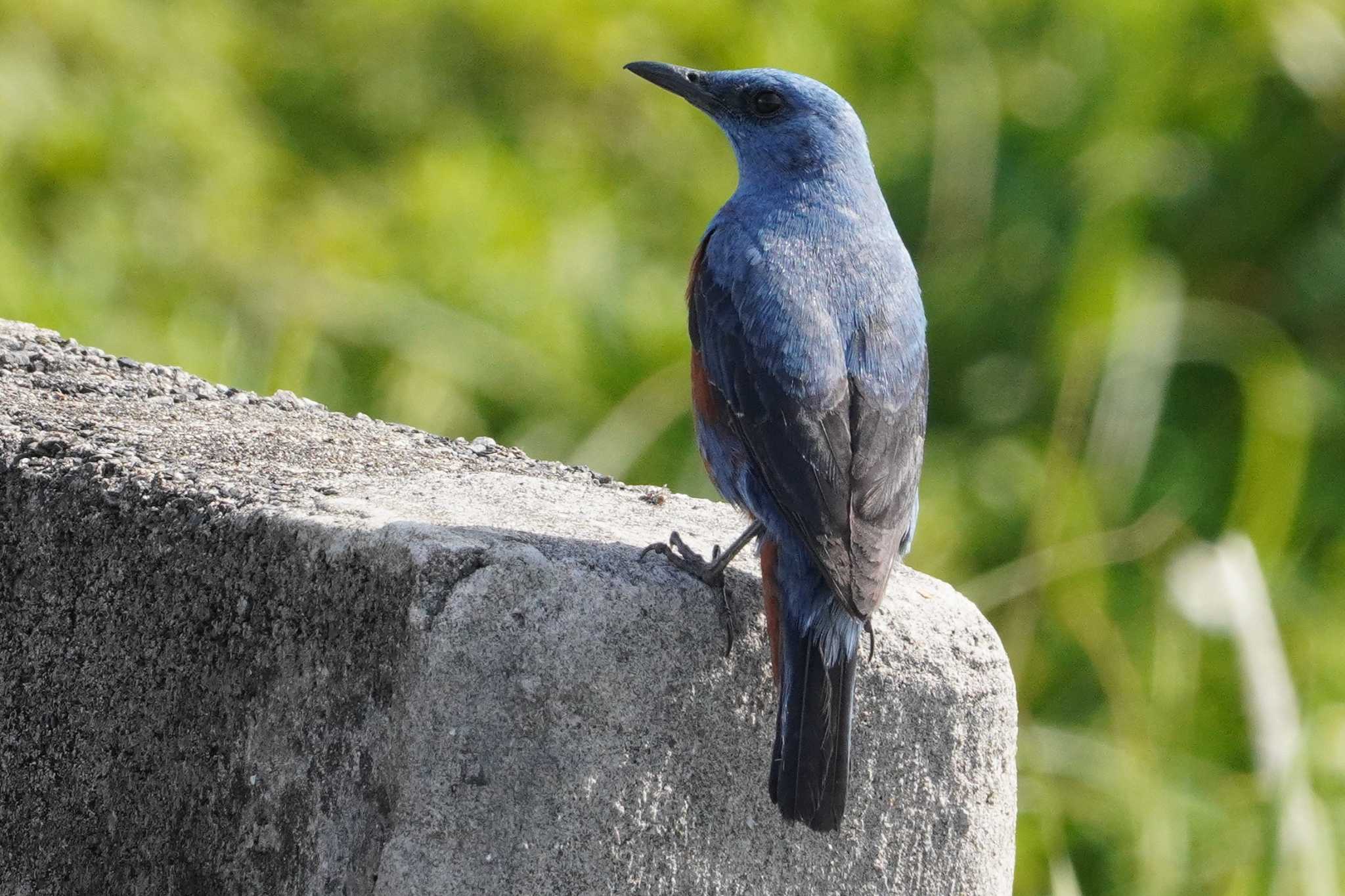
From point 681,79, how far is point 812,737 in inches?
64.6

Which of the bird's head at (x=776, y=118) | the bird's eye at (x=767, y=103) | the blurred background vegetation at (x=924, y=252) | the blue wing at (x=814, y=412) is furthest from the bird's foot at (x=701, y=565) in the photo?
the blurred background vegetation at (x=924, y=252)

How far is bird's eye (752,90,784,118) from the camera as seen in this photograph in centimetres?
292

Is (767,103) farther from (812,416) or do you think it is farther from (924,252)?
(924,252)

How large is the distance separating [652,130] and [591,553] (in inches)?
144

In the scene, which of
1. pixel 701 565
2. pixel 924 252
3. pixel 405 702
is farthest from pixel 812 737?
pixel 924 252

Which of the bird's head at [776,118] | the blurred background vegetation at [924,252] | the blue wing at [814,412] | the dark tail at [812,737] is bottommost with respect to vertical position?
the dark tail at [812,737]

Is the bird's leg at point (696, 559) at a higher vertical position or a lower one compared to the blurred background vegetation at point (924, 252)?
lower

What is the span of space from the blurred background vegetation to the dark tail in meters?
2.15

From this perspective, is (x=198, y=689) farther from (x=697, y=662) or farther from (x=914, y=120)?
(x=914, y=120)

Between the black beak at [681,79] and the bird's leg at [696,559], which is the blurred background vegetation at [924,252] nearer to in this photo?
the black beak at [681,79]

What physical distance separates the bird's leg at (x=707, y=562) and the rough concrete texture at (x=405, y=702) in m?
0.03

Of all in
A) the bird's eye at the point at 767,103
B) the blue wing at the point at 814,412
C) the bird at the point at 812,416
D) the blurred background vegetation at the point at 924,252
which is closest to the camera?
the bird at the point at 812,416

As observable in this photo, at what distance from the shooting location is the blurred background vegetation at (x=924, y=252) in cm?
421

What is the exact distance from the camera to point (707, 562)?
199 cm
